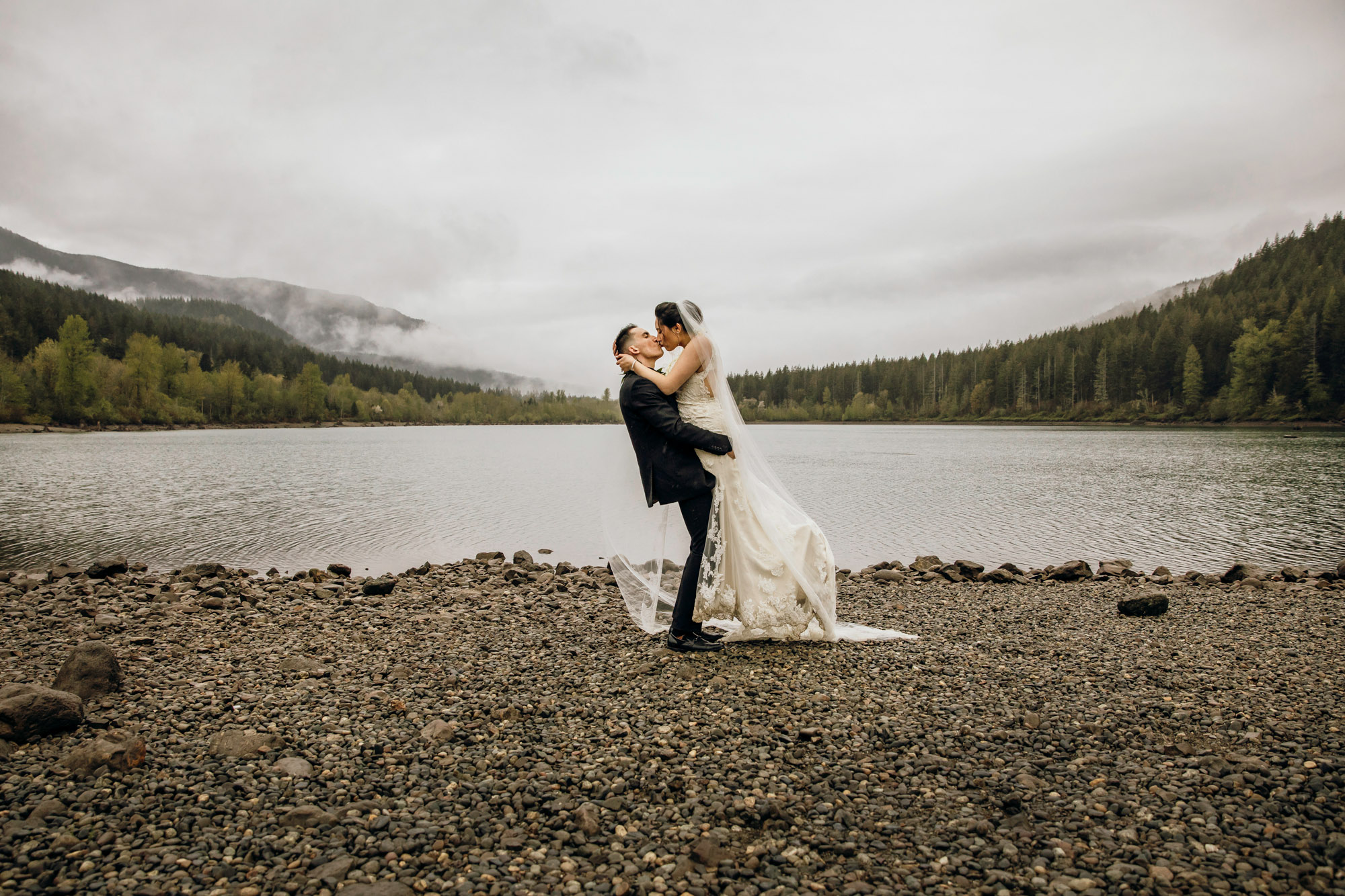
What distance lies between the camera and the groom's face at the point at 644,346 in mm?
6812

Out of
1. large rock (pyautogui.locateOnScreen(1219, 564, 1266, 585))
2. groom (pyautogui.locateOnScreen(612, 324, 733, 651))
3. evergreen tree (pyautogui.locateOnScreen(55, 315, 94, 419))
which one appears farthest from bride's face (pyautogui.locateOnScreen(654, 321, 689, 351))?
evergreen tree (pyautogui.locateOnScreen(55, 315, 94, 419))

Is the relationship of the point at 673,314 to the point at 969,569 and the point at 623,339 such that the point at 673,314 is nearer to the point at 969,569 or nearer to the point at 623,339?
the point at 623,339

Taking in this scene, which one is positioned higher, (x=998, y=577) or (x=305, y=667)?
(x=305, y=667)

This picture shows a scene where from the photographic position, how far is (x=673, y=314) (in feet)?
21.6

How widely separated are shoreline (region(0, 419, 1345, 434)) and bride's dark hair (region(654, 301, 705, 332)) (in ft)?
133

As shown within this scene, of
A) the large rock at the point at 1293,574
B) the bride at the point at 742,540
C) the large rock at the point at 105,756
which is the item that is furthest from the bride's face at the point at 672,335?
the large rock at the point at 1293,574

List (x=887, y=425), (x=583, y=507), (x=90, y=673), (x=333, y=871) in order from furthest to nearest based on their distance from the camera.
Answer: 1. (x=887, y=425)
2. (x=583, y=507)
3. (x=90, y=673)
4. (x=333, y=871)

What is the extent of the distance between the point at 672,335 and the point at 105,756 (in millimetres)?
5525

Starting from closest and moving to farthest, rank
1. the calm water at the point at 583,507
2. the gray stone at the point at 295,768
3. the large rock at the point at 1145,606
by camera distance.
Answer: the gray stone at the point at 295,768 < the large rock at the point at 1145,606 < the calm water at the point at 583,507

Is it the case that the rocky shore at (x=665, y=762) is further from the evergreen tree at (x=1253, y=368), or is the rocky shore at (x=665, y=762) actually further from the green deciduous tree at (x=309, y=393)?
the green deciduous tree at (x=309, y=393)

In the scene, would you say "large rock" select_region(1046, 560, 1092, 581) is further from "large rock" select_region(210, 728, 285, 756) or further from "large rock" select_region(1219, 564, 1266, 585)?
"large rock" select_region(210, 728, 285, 756)

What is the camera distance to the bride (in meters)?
6.75

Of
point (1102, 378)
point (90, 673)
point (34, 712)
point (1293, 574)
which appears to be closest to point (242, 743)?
point (34, 712)

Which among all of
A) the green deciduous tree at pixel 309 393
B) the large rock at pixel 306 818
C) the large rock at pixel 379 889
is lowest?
the large rock at pixel 306 818
